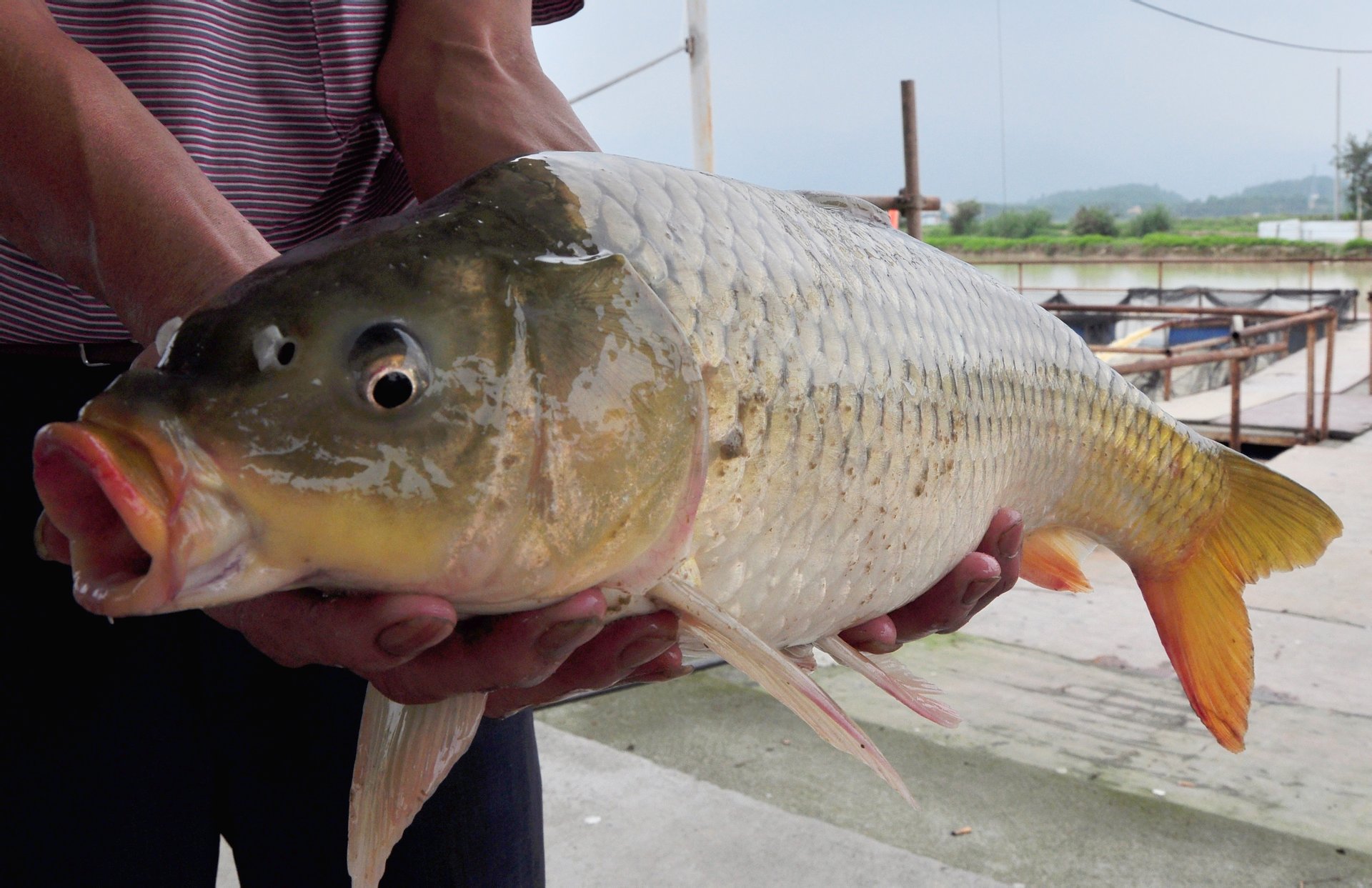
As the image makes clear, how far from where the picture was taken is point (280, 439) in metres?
0.77

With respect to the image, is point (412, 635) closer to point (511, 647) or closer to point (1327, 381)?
point (511, 647)

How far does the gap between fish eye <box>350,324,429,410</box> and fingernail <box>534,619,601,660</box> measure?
0.70ft

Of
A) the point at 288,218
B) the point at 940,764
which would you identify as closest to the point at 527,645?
the point at 288,218

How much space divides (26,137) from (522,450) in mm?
566

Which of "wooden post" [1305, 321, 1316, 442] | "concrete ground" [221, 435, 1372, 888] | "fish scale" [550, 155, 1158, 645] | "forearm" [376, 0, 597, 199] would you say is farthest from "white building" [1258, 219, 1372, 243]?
"forearm" [376, 0, 597, 199]

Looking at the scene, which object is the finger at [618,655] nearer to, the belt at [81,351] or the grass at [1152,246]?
the belt at [81,351]

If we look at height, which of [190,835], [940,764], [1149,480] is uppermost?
[1149,480]

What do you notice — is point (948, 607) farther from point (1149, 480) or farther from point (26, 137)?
point (26, 137)

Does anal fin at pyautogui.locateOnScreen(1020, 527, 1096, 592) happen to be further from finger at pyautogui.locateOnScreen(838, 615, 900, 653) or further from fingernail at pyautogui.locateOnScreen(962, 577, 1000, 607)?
finger at pyautogui.locateOnScreen(838, 615, 900, 653)

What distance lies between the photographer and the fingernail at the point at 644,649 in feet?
3.23

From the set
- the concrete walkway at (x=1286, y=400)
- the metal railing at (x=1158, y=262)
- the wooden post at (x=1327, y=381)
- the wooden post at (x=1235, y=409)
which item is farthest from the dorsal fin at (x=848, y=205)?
the metal railing at (x=1158, y=262)

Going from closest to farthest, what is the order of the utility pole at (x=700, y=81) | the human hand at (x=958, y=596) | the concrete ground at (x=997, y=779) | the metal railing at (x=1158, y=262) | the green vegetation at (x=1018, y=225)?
the human hand at (x=958, y=596) → the concrete ground at (x=997, y=779) → the utility pole at (x=700, y=81) → the metal railing at (x=1158, y=262) → the green vegetation at (x=1018, y=225)

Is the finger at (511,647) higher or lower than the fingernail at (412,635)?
lower

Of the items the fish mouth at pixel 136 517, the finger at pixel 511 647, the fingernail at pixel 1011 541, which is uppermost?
the fish mouth at pixel 136 517
